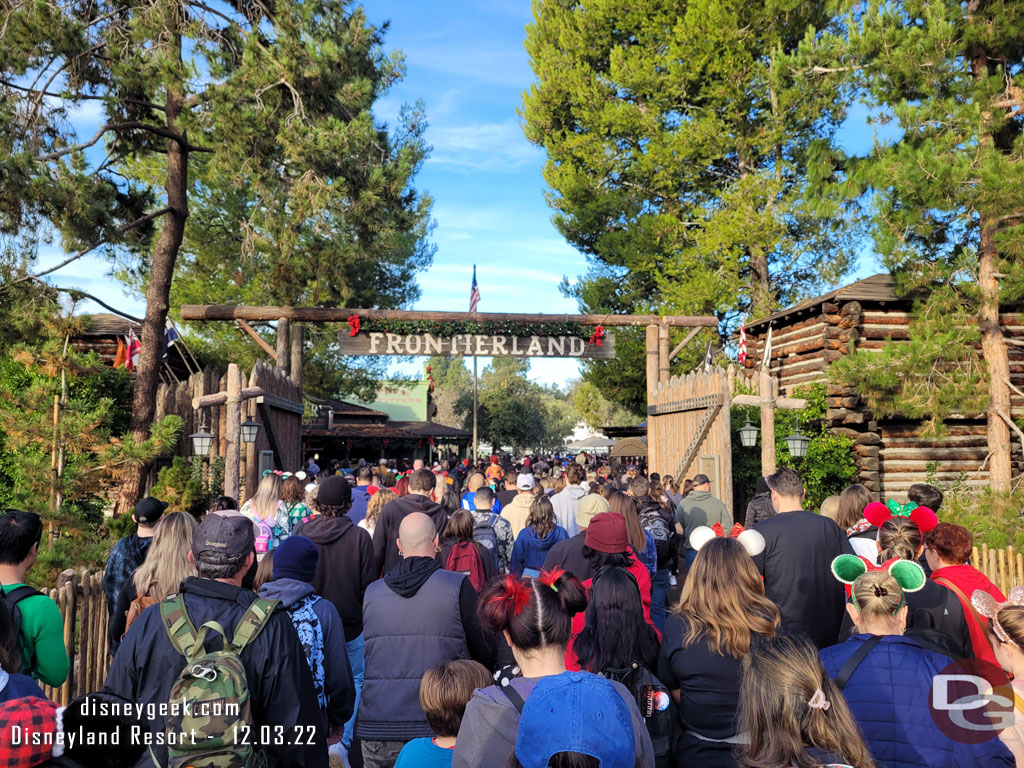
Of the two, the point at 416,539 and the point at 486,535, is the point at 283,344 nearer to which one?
the point at 486,535

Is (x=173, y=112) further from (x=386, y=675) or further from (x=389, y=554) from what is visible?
(x=386, y=675)

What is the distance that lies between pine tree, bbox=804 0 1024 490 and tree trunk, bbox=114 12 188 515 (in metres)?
12.3

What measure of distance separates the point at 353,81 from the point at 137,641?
14.6 m

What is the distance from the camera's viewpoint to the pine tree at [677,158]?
2662 cm

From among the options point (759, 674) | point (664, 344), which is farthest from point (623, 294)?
point (759, 674)

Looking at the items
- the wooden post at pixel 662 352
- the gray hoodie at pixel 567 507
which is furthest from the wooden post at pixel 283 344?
the gray hoodie at pixel 567 507

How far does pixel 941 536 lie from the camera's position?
15.4 ft

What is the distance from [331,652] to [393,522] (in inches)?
121

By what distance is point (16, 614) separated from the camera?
344cm

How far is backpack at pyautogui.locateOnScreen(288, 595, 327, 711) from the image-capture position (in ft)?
12.1

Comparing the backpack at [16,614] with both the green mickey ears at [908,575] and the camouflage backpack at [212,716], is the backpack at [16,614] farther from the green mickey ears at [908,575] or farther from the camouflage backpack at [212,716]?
the green mickey ears at [908,575]

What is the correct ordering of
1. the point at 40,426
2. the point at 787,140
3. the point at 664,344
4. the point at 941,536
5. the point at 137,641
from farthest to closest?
the point at 787,140, the point at 664,344, the point at 40,426, the point at 941,536, the point at 137,641

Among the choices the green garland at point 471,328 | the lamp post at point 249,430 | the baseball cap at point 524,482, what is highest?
the green garland at point 471,328

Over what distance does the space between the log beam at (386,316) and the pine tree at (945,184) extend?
5461mm
